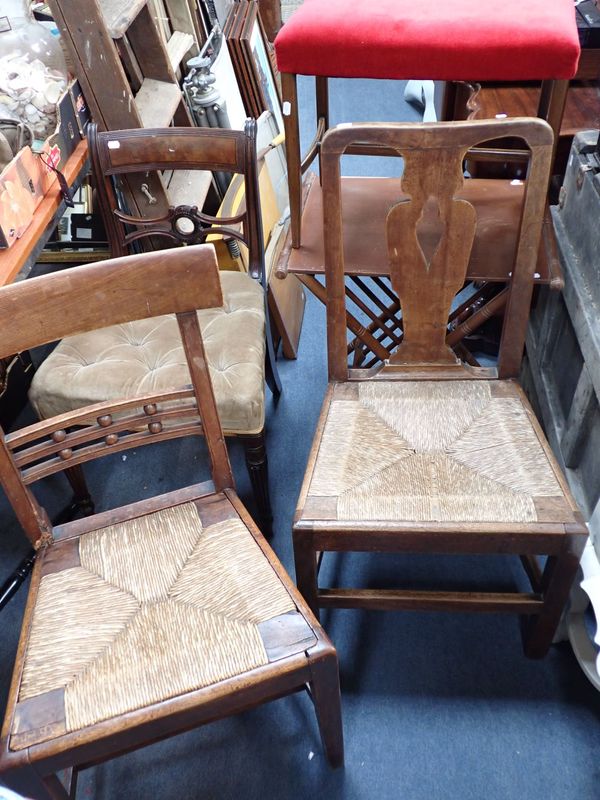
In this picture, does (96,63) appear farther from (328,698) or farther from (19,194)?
(328,698)

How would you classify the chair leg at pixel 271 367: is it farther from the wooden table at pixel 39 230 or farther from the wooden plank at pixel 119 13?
the wooden plank at pixel 119 13

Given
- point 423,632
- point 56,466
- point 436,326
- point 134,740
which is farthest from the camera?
point 423,632

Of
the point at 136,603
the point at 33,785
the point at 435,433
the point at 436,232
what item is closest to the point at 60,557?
the point at 136,603

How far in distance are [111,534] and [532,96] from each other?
164 centimetres

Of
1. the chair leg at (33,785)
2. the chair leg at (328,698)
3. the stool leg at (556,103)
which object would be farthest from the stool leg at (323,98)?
the chair leg at (33,785)

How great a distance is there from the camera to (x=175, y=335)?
1.42m

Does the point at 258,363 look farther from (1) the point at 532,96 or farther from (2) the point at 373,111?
(2) the point at 373,111

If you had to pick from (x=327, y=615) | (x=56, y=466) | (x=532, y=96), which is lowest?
(x=327, y=615)

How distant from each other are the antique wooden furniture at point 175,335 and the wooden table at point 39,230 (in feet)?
0.27

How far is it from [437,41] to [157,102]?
3.01 feet

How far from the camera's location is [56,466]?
1.02m

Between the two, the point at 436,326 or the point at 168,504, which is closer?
the point at 168,504

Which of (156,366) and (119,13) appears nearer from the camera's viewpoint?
(156,366)

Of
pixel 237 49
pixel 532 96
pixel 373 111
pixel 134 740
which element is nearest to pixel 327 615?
pixel 134 740
